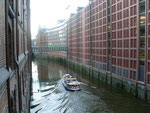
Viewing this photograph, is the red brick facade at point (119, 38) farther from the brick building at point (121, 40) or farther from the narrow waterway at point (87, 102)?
the narrow waterway at point (87, 102)

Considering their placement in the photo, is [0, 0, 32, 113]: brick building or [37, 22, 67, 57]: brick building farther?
[37, 22, 67, 57]: brick building

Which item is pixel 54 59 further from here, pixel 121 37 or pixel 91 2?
pixel 121 37

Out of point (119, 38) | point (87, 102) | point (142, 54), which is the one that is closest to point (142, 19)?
point (142, 54)

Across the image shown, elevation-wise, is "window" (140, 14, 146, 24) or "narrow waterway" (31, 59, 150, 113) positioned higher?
"window" (140, 14, 146, 24)

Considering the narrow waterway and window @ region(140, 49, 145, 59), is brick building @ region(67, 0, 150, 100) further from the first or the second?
the narrow waterway

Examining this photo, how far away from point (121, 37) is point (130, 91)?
12.1m

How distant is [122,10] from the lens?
38.4 m

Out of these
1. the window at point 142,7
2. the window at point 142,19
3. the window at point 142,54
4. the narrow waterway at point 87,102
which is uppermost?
the window at point 142,7

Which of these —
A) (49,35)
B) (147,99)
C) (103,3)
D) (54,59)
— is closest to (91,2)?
(103,3)

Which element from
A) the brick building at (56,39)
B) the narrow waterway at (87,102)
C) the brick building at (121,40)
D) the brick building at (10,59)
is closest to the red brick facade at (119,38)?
the brick building at (121,40)

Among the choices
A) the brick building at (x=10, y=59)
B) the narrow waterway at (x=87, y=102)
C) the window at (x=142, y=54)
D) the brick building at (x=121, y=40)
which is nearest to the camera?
the brick building at (x=10, y=59)

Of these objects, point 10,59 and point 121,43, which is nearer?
point 10,59

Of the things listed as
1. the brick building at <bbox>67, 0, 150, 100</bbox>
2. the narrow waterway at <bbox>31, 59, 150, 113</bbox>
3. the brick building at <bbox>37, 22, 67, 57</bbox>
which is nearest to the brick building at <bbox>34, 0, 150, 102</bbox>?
the brick building at <bbox>67, 0, 150, 100</bbox>

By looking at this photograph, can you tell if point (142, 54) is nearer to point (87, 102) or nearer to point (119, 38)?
point (119, 38)
